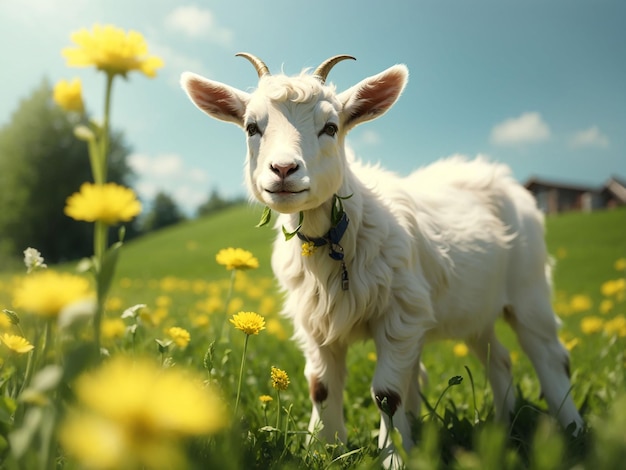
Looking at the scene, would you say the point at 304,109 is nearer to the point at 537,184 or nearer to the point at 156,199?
the point at 537,184

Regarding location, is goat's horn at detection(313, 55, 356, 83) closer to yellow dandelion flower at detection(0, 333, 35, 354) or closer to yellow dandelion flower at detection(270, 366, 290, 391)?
yellow dandelion flower at detection(270, 366, 290, 391)

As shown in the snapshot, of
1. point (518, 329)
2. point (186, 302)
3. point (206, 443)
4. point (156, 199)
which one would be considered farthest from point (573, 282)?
point (156, 199)

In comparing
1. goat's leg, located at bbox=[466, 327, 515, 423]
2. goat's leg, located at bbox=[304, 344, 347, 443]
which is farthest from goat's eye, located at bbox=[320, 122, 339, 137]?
Result: goat's leg, located at bbox=[466, 327, 515, 423]

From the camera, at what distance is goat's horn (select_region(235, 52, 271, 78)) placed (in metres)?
3.12

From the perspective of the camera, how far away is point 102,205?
3.56 feet

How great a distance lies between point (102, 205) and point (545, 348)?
152 inches

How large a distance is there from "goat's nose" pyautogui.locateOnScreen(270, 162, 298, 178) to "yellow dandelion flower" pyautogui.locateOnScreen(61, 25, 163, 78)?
3.94 ft

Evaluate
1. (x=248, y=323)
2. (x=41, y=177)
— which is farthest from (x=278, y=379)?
(x=41, y=177)

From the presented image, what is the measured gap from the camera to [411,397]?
3818 mm

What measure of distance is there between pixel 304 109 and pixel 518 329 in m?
2.54

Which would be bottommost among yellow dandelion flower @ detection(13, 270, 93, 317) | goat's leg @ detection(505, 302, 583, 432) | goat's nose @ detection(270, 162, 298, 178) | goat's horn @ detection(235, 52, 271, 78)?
goat's leg @ detection(505, 302, 583, 432)

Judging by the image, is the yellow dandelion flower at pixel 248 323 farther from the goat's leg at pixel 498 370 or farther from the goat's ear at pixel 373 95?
the goat's leg at pixel 498 370

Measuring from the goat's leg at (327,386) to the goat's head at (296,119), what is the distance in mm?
1000

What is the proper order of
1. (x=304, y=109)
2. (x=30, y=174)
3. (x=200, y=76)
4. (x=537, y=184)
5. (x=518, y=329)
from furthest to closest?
(x=537, y=184)
(x=30, y=174)
(x=518, y=329)
(x=200, y=76)
(x=304, y=109)
